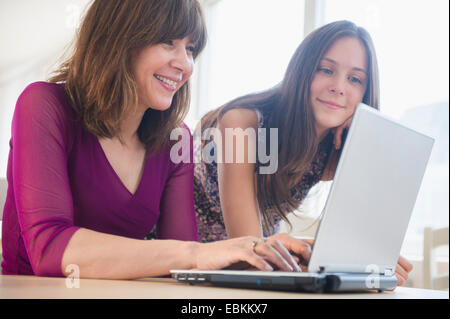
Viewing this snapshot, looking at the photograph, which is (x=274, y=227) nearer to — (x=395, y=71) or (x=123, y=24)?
(x=123, y=24)

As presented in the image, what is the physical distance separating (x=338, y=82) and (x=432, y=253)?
114 cm

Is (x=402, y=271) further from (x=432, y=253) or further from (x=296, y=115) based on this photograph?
(x=432, y=253)

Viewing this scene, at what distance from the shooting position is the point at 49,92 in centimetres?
103

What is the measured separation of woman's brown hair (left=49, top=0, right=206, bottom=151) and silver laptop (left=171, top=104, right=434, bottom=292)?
50 cm

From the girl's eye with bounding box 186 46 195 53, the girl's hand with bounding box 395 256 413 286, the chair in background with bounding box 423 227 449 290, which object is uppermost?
the girl's eye with bounding box 186 46 195 53

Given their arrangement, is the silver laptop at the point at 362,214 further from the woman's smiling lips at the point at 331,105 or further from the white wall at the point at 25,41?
the white wall at the point at 25,41

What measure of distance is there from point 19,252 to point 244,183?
1.97 ft

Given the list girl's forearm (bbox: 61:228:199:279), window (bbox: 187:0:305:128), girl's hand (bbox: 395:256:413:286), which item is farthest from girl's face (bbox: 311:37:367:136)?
window (bbox: 187:0:305:128)

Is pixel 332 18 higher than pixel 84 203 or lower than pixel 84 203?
higher

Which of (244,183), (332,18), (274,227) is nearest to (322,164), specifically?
(274,227)

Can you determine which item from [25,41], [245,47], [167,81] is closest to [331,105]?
[167,81]

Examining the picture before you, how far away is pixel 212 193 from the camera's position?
61.9 inches

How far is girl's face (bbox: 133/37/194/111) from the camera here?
116cm

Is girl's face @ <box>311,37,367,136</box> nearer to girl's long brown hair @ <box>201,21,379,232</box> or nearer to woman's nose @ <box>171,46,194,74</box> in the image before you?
girl's long brown hair @ <box>201,21,379,232</box>
